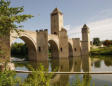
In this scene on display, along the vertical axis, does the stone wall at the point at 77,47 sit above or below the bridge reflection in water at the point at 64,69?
above

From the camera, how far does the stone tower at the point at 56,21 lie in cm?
3597

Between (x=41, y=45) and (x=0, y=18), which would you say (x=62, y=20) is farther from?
(x=0, y=18)

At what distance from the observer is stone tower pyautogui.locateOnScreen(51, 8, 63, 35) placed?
118 feet

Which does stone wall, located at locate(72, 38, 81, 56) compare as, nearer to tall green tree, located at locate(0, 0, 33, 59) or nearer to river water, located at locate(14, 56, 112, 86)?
river water, located at locate(14, 56, 112, 86)

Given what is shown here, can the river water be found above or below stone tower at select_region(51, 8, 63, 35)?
below

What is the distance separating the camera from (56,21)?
36281mm

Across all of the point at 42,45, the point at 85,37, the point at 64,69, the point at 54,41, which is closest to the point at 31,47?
the point at 42,45

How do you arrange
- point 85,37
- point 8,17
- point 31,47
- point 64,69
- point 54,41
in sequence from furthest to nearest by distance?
point 85,37 < point 54,41 < point 31,47 < point 64,69 < point 8,17

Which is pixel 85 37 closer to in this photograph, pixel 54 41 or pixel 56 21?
pixel 56 21

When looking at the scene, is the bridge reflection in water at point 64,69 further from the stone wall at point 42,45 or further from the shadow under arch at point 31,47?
the shadow under arch at point 31,47

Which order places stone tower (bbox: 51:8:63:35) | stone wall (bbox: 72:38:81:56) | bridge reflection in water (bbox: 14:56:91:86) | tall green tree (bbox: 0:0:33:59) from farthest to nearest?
stone wall (bbox: 72:38:81:56), stone tower (bbox: 51:8:63:35), bridge reflection in water (bbox: 14:56:91:86), tall green tree (bbox: 0:0:33:59)

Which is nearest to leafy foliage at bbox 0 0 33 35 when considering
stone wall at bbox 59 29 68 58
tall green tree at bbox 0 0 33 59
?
tall green tree at bbox 0 0 33 59

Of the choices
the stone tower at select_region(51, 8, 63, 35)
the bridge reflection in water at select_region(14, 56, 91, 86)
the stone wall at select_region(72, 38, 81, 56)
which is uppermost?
the stone tower at select_region(51, 8, 63, 35)

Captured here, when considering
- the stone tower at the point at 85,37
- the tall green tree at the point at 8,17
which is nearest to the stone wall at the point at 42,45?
the tall green tree at the point at 8,17
